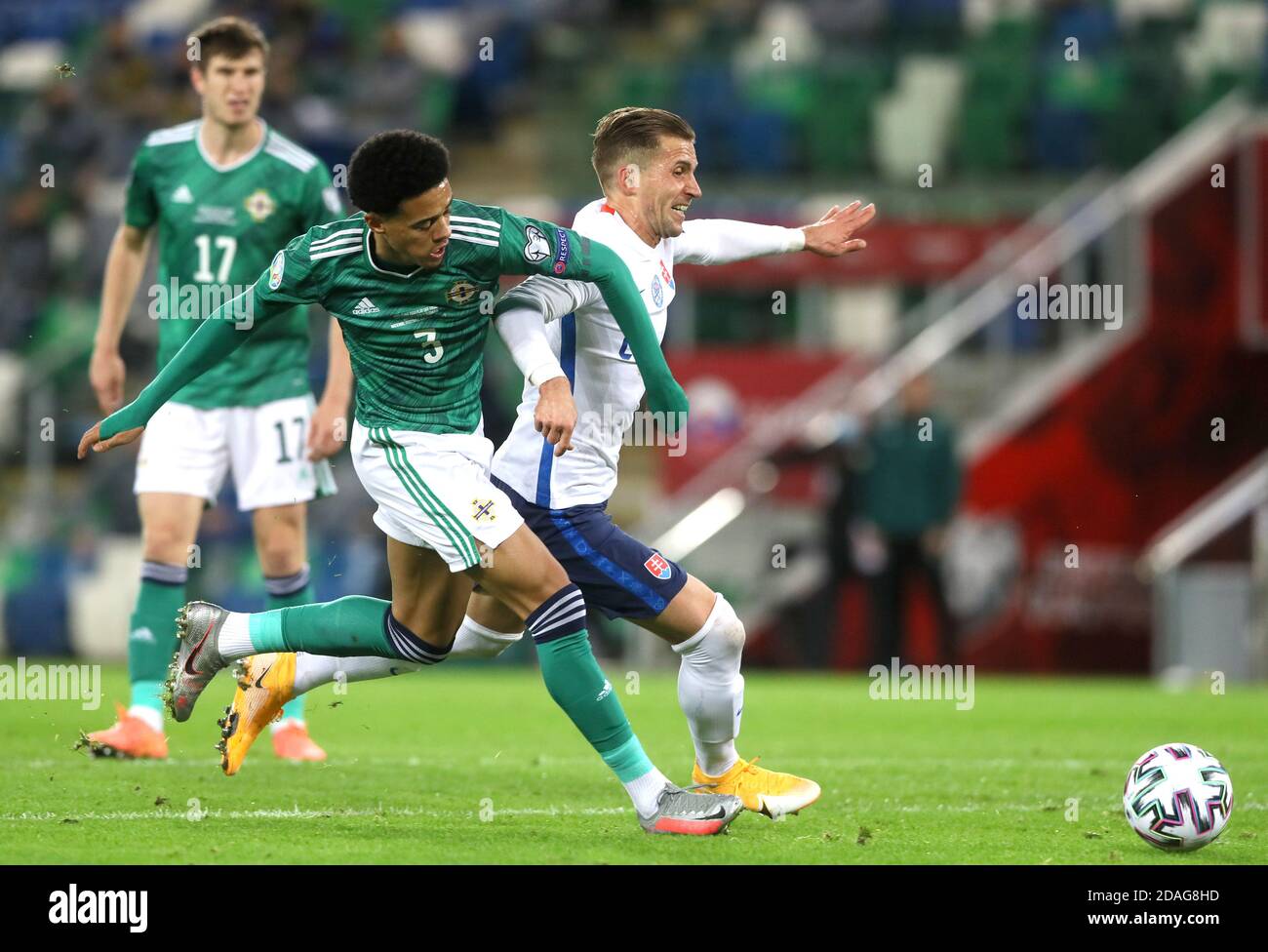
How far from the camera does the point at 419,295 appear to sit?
5.75 m

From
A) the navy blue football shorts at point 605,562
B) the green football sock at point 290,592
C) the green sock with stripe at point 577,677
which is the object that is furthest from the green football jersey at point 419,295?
the green football sock at point 290,592

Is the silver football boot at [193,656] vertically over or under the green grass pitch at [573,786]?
over

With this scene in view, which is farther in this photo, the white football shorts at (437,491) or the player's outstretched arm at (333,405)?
the player's outstretched arm at (333,405)

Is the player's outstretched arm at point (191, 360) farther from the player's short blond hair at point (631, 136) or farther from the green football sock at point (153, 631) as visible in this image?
the green football sock at point (153, 631)

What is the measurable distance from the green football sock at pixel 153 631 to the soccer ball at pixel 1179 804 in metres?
3.71

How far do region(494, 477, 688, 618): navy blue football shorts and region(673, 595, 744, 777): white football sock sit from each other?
0.18 meters

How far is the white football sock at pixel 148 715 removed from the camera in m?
7.53

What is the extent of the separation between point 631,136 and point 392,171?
1.02m

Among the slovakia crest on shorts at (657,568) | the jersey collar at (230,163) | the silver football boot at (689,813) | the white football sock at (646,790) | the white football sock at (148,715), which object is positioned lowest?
the silver football boot at (689,813)

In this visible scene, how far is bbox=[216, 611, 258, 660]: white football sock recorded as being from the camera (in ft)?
20.9

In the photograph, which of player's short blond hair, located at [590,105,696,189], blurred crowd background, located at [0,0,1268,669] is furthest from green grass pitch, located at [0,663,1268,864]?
blurred crowd background, located at [0,0,1268,669]

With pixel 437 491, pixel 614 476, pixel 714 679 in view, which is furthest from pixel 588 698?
pixel 614 476

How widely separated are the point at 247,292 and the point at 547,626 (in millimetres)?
1298

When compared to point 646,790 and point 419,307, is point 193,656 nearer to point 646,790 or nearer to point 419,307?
point 419,307
